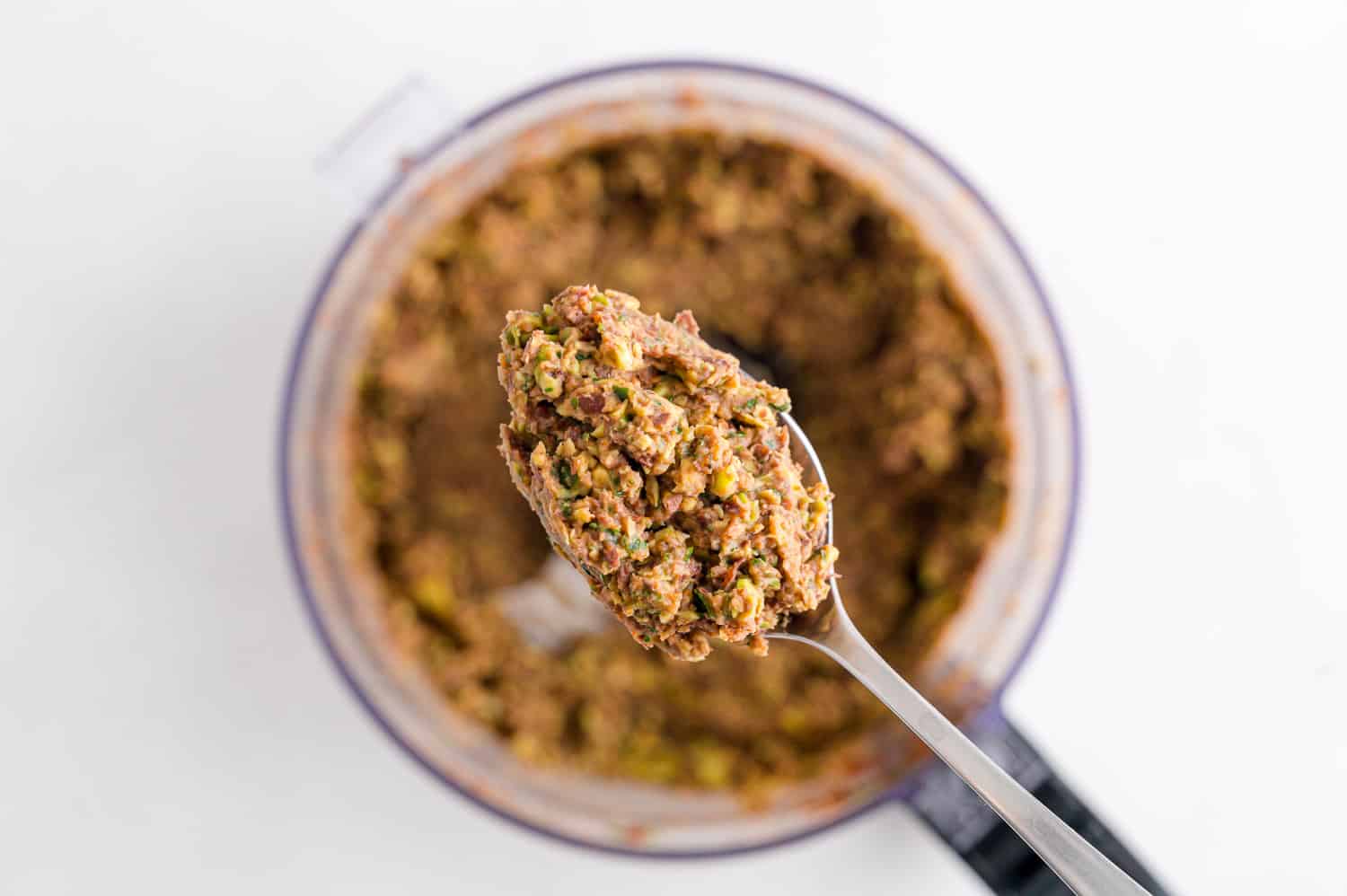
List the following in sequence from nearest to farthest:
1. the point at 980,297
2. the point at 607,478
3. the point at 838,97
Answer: the point at 607,478, the point at 838,97, the point at 980,297

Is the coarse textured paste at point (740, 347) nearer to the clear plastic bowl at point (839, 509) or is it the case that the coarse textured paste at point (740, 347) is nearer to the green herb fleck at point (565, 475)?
the clear plastic bowl at point (839, 509)

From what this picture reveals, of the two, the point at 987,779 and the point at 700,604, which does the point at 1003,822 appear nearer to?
the point at 987,779

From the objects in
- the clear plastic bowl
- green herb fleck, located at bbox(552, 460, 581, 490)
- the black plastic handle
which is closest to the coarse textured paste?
the clear plastic bowl

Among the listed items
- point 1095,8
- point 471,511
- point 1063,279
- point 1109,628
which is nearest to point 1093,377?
point 1063,279

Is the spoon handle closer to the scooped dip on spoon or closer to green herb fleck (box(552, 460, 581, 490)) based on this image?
the scooped dip on spoon

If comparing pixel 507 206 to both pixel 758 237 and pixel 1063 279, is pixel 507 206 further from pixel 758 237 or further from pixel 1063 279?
pixel 1063 279

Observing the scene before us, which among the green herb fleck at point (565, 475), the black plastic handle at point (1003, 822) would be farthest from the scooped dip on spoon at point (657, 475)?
the black plastic handle at point (1003, 822)
